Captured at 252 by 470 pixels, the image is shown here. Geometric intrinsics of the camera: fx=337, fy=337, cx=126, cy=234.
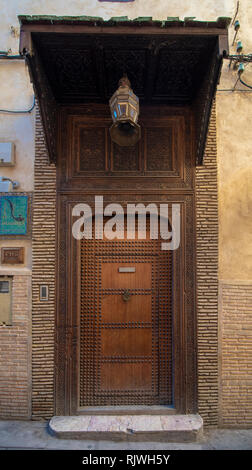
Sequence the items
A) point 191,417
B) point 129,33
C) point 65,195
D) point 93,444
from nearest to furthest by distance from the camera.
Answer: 1. point 129,33
2. point 93,444
3. point 191,417
4. point 65,195

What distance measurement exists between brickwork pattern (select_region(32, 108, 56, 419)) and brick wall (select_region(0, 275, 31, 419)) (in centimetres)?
9

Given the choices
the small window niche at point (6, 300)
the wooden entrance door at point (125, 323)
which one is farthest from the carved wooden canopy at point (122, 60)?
the small window niche at point (6, 300)

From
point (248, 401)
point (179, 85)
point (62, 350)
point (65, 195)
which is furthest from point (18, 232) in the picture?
point (248, 401)

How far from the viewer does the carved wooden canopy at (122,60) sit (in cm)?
342

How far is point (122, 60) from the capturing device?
387 centimetres

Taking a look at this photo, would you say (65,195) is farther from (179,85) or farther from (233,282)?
(233,282)

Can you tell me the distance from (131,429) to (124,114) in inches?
142

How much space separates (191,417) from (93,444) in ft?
4.12

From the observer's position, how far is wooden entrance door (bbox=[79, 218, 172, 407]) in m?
4.46

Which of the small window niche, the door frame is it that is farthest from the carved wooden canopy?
the small window niche

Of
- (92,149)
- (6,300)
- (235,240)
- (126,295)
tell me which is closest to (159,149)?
(92,149)

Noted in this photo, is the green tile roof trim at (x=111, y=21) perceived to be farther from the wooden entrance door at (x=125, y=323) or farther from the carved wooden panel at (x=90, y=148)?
the wooden entrance door at (x=125, y=323)

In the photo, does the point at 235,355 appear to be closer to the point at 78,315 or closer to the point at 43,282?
the point at 78,315

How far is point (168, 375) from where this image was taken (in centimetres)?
447
